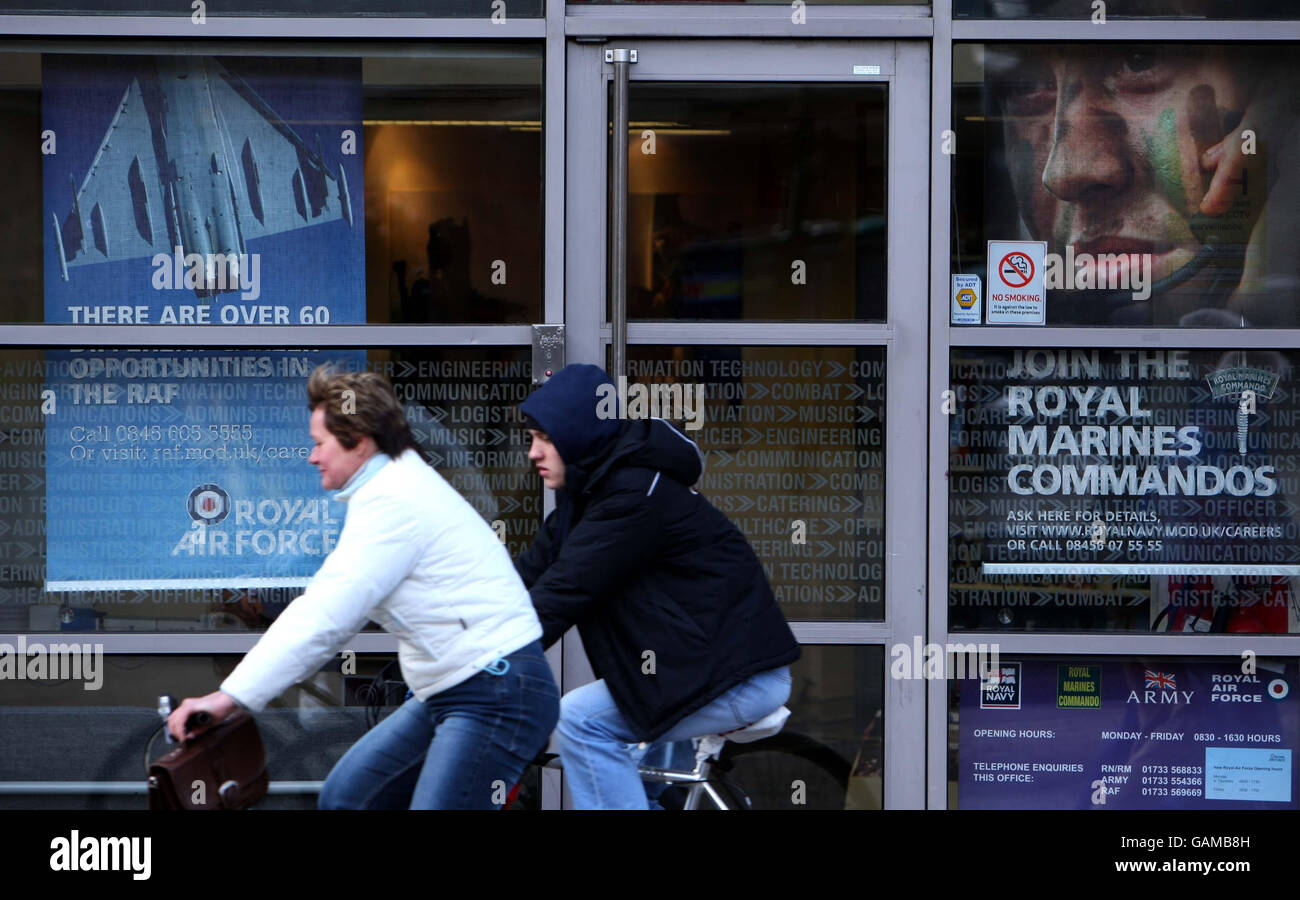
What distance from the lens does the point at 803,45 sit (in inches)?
200

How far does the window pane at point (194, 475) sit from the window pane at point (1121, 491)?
176 centimetres

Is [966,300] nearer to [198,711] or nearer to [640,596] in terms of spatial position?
[640,596]

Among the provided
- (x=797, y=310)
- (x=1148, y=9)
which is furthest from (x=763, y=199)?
(x=1148, y=9)

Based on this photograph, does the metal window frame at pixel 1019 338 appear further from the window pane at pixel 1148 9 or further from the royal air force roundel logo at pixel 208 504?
the royal air force roundel logo at pixel 208 504

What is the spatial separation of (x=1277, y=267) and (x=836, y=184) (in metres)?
1.75

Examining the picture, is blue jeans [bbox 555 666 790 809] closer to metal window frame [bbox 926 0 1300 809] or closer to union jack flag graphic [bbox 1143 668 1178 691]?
metal window frame [bbox 926 0 1300 809]

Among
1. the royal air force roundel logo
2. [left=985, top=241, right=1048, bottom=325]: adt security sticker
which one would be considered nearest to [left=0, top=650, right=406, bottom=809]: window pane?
the royal air force roundel logo

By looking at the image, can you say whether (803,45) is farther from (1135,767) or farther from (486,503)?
(1135,767)

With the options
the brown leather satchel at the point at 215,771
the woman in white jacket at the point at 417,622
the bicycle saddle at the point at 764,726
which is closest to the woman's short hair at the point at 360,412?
the woman in white jacket at the point at 417,622

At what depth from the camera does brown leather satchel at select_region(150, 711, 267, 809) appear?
10.1 ft

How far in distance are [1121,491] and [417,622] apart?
3.00 m

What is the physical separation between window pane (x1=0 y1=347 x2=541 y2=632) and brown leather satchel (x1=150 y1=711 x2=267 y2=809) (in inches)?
74.2
